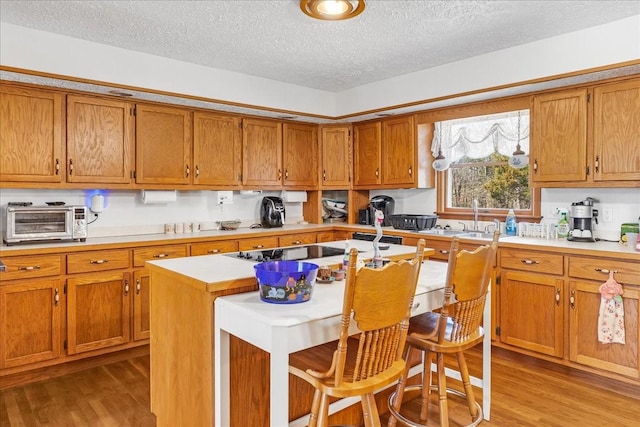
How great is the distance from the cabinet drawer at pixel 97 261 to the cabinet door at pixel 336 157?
238 centimetres

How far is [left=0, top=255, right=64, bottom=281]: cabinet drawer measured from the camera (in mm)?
2906

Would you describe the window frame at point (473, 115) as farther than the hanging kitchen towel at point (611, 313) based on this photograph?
Yes

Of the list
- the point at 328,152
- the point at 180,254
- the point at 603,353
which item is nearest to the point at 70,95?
the point at 180,254

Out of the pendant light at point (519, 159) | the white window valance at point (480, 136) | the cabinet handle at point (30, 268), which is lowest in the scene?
the cabinet handle at point (30, 268)

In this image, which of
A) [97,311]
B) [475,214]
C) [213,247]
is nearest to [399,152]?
[475,214]

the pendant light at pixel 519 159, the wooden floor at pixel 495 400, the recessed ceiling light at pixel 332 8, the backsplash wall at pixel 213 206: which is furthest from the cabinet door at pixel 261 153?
the pendant light at pixel 519 159

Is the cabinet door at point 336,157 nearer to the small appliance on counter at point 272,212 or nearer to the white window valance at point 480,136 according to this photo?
the small appliance on counter at point 272,212

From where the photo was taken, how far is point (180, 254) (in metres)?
A: 3.69

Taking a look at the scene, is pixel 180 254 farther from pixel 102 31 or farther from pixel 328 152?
pixel 328 152

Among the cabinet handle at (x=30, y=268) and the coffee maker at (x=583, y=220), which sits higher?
the coffee maker at (x=583, y=220)

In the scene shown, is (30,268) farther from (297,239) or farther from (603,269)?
(603,269)

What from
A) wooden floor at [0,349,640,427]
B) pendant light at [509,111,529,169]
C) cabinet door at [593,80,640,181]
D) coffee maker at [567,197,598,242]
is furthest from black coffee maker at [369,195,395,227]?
cabinet door at [593,80,640,181]

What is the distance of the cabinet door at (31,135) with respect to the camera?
10.2 ft

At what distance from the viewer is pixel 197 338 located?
6.42ft
